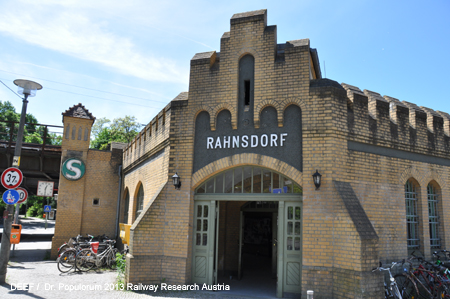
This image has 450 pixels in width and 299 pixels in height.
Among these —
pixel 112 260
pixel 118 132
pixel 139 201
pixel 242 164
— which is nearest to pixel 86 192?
pixel 139 201

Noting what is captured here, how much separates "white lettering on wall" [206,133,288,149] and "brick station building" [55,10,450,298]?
27 millimetres

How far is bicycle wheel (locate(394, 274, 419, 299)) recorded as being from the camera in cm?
839

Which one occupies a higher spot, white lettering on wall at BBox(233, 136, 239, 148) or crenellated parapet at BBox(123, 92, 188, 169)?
crenellated parapet at BBox(123, 92, 188, 169)

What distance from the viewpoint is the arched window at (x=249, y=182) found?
8.95 m

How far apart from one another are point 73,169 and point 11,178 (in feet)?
22.7

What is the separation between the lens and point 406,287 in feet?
27.7

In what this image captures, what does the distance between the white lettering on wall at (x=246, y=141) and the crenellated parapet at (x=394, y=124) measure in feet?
5.85

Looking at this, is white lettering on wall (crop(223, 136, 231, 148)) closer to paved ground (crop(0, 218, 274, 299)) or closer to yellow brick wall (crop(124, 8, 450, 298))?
yellow brick wall (crop(124, 8, 450, 298))

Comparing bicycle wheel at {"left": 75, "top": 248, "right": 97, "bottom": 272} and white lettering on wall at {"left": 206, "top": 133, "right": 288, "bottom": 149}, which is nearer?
white lettering on wall at {"left": 206, "top": 133, "right": 288, "bottom": 149}

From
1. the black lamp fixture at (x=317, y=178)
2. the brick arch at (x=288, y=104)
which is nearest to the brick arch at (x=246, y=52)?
the brick arch at (x=288, y=104)

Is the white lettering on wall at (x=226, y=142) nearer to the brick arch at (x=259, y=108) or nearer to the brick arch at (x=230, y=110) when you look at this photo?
the brick arch at (x=230, y=110)

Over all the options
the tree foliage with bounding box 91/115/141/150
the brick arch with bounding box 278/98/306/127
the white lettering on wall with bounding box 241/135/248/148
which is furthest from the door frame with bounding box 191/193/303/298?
the tree foliage with bounding box 91/115/141/150

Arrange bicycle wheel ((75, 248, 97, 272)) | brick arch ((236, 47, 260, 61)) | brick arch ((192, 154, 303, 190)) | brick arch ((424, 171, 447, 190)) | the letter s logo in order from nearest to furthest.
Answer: brick arch ((192, 154, 303, 190)), brick arch ((236, 47, 260, 61)), brick arch ((424, 171, 447, 190)), bicycle wheel ((75, 248, 97, 272)), the letter s logo

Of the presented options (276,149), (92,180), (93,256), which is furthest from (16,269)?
(276,149)
